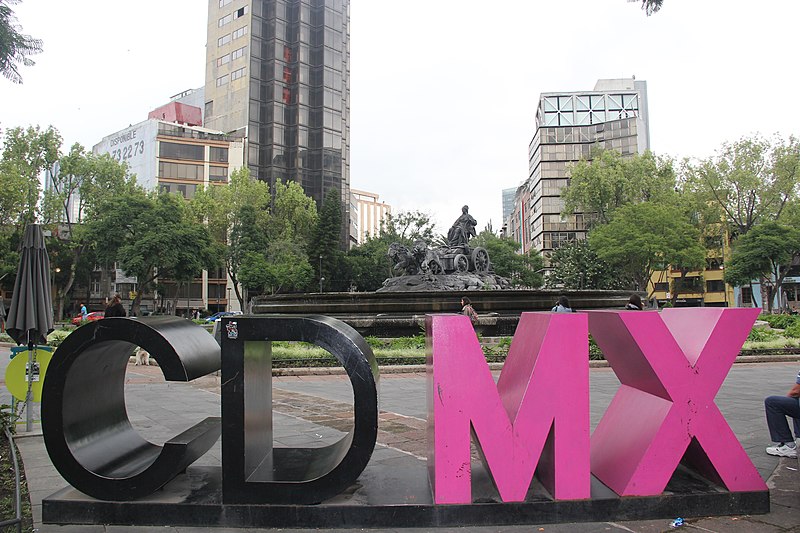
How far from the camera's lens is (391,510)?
361cm

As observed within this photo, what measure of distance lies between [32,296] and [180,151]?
6094cm

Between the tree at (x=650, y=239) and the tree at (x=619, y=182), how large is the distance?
17.5ft

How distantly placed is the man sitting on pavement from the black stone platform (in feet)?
4.07

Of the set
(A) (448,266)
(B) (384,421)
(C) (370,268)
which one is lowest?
(B) (384,421)

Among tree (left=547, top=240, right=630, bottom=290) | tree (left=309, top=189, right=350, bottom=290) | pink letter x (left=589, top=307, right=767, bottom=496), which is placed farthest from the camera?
tree (left=309, top=189, right=350, bottom=290)

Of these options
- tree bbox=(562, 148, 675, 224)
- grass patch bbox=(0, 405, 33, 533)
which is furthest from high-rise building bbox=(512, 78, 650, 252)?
grass patch bbox=(0, 405, 33, 533)

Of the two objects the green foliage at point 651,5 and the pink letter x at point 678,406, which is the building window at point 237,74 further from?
the pink letter x at point 678,406

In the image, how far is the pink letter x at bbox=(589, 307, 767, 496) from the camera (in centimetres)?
378

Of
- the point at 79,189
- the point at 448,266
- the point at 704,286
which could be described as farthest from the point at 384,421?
the point at 704,286

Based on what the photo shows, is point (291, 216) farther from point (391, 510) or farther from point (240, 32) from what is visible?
point (391, 510)

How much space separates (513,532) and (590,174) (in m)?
46.9

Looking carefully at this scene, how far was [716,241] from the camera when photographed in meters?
48.4

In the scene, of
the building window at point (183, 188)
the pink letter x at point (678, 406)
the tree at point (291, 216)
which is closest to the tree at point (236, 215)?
the tree at point (291, 216)

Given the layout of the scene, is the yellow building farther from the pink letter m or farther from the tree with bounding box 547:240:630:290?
the pink letter m
